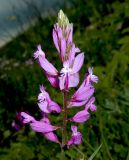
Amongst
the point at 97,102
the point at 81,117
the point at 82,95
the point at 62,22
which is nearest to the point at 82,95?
the point at 82,95

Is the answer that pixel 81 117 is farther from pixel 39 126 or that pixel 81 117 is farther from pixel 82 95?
pixel 39 126

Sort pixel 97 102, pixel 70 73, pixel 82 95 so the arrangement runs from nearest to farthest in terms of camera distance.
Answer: pixel 70 73, pixel 82 95, pixel 97 102

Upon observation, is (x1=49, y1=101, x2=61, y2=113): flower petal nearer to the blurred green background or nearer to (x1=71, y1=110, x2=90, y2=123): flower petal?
(x1=71, y1=110, x2=90, y2=123): flower petal

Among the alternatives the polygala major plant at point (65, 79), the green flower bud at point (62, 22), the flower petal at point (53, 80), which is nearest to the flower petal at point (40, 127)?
the polygala major plant at point (65, 79)

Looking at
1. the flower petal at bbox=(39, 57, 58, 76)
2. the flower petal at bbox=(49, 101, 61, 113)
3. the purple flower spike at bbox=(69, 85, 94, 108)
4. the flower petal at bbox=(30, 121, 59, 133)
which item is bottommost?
the flower petal at bbox=(30, 121, 59, 133)

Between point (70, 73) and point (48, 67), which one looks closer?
point (70, 73)

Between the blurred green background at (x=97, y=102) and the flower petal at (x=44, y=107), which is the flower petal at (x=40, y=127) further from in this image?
the blurred green background at (x=97, y=102)

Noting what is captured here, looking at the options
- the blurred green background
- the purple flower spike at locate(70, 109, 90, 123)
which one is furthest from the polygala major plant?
the blurred green background

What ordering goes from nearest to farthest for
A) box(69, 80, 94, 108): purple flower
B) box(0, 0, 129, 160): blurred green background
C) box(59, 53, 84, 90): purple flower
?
box(59, 53, 84, 90): purple flower
box(69, 80, 94, 108): purple flower
box(0, 0, 129, 160): blurred green background

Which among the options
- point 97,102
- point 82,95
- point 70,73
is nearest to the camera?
point 70,73

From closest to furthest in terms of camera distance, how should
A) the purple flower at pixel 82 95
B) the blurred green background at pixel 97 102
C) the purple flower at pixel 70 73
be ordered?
the purple flower at pixel 70 73, the purple flower at pixel 82 95, the blurred green background at pixel 97 102
